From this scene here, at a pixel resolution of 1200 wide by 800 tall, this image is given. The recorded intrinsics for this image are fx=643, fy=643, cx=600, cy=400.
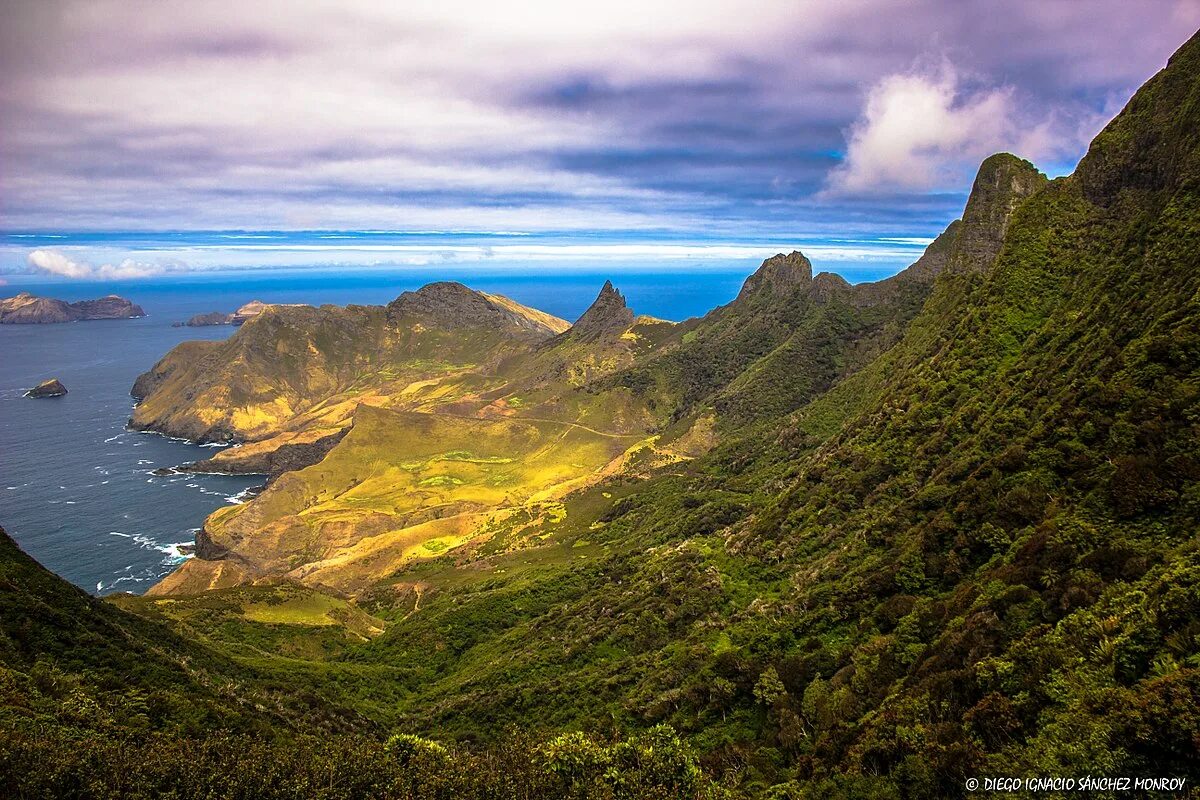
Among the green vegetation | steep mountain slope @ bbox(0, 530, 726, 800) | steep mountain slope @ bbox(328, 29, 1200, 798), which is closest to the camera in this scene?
steep mountain slope @ bbox(328, 29, 1200, 798)

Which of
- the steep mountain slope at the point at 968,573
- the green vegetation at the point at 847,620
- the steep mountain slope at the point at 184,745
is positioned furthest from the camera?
the steep mountain slope at the point at 184,745

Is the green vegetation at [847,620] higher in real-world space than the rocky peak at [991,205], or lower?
lower

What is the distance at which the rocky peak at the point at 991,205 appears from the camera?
3600 inches

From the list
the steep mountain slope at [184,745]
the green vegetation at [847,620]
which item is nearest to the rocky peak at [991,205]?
the green vegetation at [847,620]

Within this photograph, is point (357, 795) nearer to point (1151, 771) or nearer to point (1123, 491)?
point (1151, 771)

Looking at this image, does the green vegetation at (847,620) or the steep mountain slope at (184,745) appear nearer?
the green vegetation at (847,620)

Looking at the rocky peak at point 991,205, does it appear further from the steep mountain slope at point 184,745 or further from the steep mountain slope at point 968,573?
the steep mountain slope at point 184,745

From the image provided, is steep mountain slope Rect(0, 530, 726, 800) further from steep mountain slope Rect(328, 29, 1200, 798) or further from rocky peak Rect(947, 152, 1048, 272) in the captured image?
rocky peak Rect(947, 152, 1048, 272)

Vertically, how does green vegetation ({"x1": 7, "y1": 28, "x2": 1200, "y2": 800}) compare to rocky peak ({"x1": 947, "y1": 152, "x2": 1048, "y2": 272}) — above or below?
below

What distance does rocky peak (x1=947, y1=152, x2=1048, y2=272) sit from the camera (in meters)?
91.4

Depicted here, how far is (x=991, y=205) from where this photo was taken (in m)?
94.0

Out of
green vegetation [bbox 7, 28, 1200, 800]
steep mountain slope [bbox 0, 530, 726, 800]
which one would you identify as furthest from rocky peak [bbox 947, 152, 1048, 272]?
steep mountain slope [bbox 0, 530, 726, 800]

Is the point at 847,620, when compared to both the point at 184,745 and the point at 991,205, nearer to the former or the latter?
the point at 184,745

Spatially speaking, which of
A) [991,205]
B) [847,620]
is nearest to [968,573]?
[847,620]
